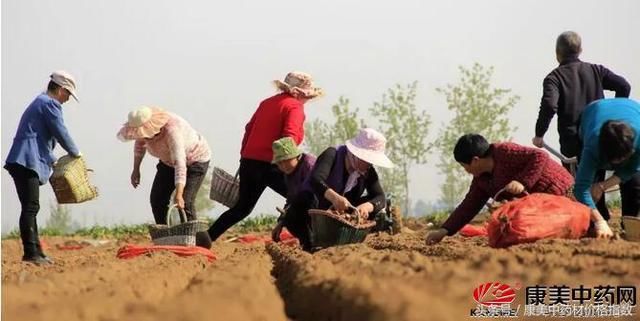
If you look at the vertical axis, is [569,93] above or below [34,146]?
above

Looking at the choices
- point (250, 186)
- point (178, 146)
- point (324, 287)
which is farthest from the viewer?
point (250, 186)

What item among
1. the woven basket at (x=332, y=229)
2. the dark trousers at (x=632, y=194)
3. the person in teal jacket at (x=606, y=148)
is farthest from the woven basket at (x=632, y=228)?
the woven basket at (x=332, y=229)

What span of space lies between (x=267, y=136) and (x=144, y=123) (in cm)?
97

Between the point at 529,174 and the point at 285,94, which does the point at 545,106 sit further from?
the point at 285,94

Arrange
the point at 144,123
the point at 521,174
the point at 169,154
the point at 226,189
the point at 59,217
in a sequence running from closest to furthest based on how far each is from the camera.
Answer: the point at 521,174 → the point at 144,123 → the point at 169,154 → the point at 226,189 → the point at 59,217

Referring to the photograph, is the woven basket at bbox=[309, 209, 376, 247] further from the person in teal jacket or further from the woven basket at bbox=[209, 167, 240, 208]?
the woven basket at bbox=[209, 167, 240, 208]

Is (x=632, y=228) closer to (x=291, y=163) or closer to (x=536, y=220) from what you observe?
(x=536, y=220)

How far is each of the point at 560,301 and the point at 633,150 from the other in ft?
9.20

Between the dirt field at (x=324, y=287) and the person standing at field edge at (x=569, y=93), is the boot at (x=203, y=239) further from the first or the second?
the person standing at field edge at (x=569, y=93)

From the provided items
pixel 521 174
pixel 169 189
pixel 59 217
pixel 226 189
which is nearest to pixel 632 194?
pixel 521 174

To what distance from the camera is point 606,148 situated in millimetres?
5215

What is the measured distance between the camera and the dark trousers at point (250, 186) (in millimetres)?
7250

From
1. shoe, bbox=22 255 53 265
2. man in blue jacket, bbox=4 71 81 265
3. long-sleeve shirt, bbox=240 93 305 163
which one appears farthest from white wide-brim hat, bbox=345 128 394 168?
shoe, bbox=22 255 53 265

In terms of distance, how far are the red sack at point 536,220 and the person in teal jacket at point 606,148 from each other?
0.46 feet
